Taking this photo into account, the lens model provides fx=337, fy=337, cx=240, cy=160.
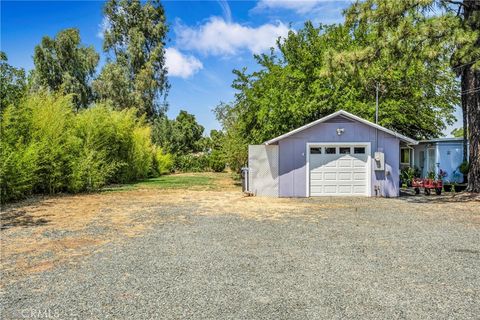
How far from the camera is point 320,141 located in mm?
12898

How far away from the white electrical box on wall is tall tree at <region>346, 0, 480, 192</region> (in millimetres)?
3483

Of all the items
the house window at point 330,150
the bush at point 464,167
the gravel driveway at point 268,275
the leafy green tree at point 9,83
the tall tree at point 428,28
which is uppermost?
the tall tree at point 428,28

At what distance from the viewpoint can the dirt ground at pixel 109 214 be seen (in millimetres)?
5328

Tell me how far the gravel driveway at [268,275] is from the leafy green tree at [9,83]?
24.6ft

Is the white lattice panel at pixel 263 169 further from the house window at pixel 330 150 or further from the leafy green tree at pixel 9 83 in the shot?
the leafy green tree at pixel 9 83

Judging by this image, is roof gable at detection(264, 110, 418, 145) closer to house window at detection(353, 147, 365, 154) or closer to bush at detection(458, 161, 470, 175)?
house window at detection(353, 147, 365, 154)

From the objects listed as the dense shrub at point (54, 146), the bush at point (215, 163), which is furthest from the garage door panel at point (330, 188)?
the bush at point (215, 163)

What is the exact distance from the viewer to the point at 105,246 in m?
5.74

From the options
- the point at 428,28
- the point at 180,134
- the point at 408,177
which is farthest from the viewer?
the point at 180,134

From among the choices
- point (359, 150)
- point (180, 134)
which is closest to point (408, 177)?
point (359, 150)

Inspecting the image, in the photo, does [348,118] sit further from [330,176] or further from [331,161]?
[330,176]

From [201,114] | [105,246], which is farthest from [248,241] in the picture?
[201,114]

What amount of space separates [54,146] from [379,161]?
11948 millimetres

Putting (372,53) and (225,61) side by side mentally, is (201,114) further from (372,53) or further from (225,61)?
(372,53)
